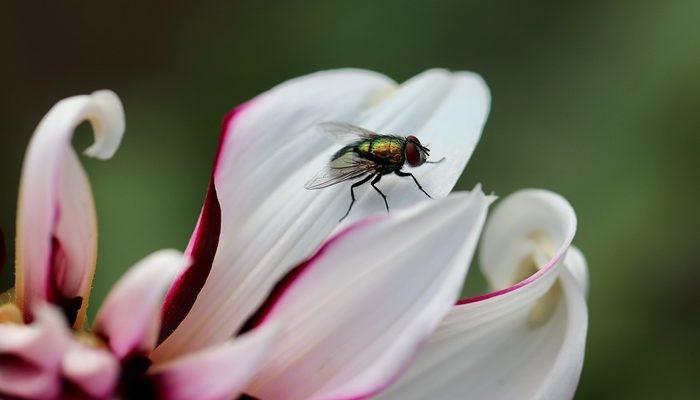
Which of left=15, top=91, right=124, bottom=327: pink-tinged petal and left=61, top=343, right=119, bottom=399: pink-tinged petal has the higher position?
left=15, top=91, right=124, bottom=327: pink-tinged petal

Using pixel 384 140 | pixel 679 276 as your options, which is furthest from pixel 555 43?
pixel 384 140

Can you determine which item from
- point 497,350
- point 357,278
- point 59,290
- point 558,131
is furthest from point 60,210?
point 558,131

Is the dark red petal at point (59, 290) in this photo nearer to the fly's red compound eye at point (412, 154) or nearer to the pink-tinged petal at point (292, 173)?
the pink-tinged petal at point (292, 173)

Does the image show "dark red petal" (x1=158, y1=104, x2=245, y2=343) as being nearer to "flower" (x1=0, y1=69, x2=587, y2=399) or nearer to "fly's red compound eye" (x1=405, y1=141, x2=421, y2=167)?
"flower" (x1=0, y1=69, x2=587, y2=399)

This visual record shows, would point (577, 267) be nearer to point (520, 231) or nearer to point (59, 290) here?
point (520, 231)

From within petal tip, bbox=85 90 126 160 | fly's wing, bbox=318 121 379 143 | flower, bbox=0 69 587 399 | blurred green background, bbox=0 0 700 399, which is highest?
petal tip, bbox=85 90 126 160

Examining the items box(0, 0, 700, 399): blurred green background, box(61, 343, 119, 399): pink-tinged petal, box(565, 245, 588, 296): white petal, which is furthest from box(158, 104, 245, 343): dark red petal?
box(0, 0, 700, 399): blurred green background

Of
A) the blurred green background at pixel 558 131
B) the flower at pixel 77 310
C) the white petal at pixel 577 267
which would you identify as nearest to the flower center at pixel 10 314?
the flower at pixel 77 310

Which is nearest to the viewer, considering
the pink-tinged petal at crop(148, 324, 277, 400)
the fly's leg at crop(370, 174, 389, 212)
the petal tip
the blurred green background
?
the pink-tinged petal at crop(148, 324, 277, 400)
